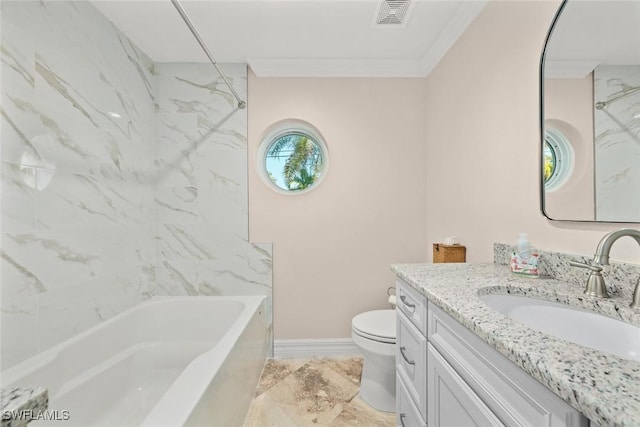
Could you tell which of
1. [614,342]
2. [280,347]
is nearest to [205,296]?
[280,347]

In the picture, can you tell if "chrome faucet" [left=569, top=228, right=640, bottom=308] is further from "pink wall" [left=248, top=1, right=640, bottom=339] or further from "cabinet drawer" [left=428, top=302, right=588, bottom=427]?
"pink wall" [left=248, top=1, right=640, bottom=339]

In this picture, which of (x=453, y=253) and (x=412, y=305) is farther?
(x=453, y=253)

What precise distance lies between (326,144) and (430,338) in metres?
1.64

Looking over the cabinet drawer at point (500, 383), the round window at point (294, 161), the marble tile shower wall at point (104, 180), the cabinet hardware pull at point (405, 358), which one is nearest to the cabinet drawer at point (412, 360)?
the cabinet hardware pull at point (405, 358)

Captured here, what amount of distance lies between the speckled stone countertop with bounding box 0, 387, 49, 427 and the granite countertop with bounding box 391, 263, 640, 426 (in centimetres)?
75

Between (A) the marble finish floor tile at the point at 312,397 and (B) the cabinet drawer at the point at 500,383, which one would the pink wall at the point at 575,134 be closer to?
(B) the cabinet drawer at the point at 500,383

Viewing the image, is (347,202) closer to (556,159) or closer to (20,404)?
(556,159)

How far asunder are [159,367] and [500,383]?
200 cm

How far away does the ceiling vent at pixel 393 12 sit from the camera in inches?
61.0

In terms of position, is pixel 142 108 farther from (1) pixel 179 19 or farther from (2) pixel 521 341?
(2) pixel 521 341

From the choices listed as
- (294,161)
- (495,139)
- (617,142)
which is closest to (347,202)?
(294,161)

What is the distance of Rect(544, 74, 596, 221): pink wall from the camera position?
0.94m

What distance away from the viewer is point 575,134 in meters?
0.99

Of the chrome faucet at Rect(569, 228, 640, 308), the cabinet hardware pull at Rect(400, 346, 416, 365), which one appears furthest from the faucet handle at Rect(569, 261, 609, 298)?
the cabinet hardware pull at Rect(400, 346, 416, 365)
